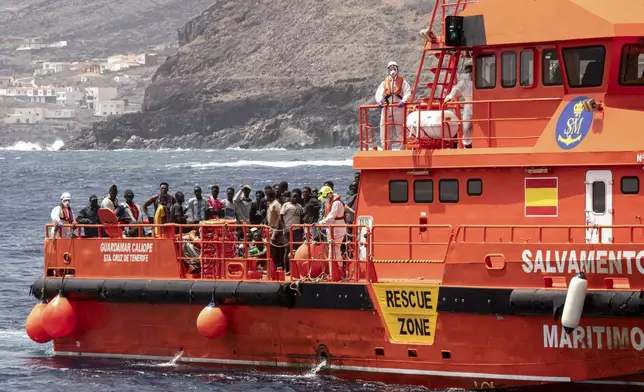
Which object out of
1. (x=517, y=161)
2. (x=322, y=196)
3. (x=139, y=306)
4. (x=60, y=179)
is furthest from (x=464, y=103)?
(x=60, y=179)

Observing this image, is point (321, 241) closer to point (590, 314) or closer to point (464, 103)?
point (464, 103)

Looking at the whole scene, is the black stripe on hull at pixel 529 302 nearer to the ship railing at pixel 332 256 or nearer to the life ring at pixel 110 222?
the ship railing at pixel 332 256

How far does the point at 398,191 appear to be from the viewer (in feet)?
59.4

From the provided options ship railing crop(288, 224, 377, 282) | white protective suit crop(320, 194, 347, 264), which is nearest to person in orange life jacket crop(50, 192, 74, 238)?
ship railing crop(288, 224, 377, 282)

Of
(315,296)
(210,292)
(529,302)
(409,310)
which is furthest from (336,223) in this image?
(529,302)

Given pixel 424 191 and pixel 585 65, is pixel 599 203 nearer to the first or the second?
pixel 585 65

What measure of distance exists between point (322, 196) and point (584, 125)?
3848mm

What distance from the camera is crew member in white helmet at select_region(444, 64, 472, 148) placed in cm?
1802

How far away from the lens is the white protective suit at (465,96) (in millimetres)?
18016

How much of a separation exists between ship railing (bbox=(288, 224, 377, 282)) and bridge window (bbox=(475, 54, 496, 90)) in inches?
96.0

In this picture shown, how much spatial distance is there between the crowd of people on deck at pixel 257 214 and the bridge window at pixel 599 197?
320 centimetres

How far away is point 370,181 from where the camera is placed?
18.3m

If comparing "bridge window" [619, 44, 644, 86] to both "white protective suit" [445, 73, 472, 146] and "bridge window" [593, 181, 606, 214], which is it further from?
"white protective suit" [445, 73, 472, 146]

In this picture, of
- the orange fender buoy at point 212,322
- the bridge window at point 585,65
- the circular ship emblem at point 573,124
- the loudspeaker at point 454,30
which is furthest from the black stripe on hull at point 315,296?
the loudspeaker at point 454,30
